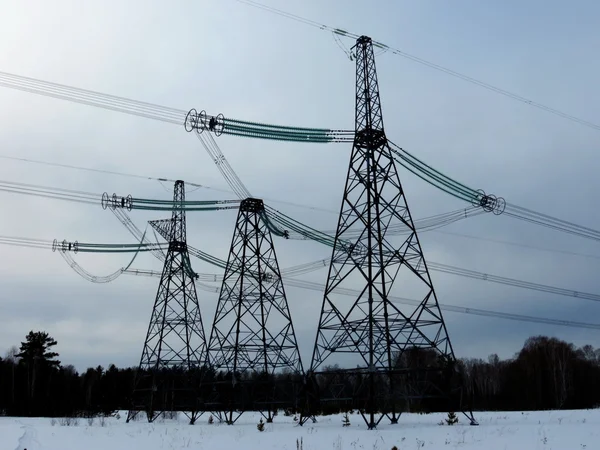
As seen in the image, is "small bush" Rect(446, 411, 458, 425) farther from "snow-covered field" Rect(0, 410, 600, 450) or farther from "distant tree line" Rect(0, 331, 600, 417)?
"distant tree line" Rect(0, 331, 600, 417)

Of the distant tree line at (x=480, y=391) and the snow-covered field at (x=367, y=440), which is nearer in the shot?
→ the snow-covered field at (x=367, y=440)

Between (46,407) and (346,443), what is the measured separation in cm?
5139

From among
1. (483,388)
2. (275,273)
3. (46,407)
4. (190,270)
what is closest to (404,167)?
(275,273)

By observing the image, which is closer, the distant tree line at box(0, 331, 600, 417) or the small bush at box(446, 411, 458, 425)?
the small bush at box(446, 411, 458, 425)

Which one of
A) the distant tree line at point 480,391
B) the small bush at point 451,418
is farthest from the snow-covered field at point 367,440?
the distant tree line at point 480,391

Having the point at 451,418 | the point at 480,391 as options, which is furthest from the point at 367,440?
the point at 480,391

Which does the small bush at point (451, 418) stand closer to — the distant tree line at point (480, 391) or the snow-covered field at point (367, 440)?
the snow-covered field at point (367, 440)

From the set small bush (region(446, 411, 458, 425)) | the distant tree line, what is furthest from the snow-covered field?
the distant tree line

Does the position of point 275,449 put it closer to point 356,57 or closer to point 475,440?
point 475,440

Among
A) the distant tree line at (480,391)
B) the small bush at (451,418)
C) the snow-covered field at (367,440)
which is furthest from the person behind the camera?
the distant tree line at (480,391)

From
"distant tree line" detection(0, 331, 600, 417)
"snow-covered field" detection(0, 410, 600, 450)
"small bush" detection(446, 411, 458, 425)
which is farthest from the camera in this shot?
"distant tree line" detection(0, 331, 600, 417)

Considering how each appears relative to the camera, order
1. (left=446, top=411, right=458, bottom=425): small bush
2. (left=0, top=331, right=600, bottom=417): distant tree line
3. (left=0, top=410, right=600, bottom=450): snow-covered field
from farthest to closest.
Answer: (left=0, top=331, right=600, bottom=417): distant tree line
(left=446, top=411, right=458, bottom=425): small bush
(left=0, top=410, right=600, bottom=450): snow-covered field

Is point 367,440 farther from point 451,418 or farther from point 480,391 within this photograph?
point 480,391

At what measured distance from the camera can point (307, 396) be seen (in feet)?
89.7
